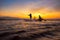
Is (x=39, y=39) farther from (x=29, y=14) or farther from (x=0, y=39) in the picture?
(x=29, y=14)

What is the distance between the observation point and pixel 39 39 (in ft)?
25.9

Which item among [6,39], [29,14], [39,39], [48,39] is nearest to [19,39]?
[6,39]

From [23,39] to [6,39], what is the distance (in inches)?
46.2

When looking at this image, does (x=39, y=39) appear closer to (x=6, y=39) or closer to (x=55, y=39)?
(x=55, y=39)

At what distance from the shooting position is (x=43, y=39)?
25.9 ft

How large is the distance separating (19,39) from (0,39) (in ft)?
4.14

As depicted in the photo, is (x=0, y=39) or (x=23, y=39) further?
(x=23, y=39)

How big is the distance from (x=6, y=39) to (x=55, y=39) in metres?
3.52

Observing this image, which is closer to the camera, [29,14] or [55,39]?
[55,39]

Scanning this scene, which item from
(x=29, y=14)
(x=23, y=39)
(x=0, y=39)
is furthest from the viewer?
(x=29, y=14)

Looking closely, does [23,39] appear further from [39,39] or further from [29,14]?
[29,14]

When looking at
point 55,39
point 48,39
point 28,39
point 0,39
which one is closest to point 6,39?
point 0,39

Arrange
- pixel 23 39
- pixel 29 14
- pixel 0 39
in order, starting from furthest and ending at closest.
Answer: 1. pixel 29 14
2. pixel 23 39
3. pixel 0 39

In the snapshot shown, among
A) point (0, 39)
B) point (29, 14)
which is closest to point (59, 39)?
point (0, 39)
